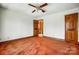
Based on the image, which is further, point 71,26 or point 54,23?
point 54,23

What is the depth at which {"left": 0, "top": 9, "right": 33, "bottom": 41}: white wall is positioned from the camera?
1.75 m

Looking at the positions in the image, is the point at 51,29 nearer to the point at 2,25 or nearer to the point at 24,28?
the point at 24,28

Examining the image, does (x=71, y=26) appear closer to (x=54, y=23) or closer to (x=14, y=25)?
(x=54, y=23)

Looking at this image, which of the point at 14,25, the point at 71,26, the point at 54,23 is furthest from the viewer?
the point at 54,23

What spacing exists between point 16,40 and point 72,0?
4.20ft

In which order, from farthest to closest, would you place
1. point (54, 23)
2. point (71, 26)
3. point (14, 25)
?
point (54, 23) < point (71, 26) < point (14, 25)

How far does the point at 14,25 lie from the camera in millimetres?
1904

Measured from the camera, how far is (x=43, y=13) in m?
2.34

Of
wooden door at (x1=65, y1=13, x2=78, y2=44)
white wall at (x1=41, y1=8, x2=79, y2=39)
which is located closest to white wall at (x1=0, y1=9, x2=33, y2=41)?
white wall at (x1=41, y1=8, x2=79, y2=39)

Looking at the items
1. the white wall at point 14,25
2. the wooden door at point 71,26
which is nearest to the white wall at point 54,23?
the wooden door at point 71,26

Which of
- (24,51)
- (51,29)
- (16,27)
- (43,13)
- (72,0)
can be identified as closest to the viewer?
(72,0)

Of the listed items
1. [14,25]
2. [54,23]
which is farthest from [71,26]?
[14,25]
